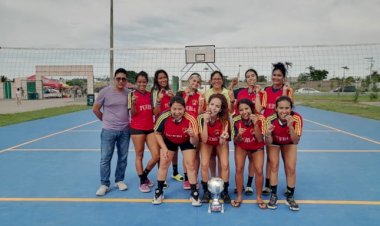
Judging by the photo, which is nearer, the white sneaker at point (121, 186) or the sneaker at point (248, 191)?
the sneaker at point (248, 191)

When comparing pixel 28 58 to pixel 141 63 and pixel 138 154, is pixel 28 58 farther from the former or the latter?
pixel 138 154

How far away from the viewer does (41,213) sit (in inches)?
140

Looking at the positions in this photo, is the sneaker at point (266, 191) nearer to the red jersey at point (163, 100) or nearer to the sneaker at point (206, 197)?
the sneaker at point (206, 197)

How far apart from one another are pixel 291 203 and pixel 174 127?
5.51 feet

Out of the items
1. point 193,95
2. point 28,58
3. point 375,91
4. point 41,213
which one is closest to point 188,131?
point 193,95

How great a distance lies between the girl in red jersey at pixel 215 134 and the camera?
12.0 feet

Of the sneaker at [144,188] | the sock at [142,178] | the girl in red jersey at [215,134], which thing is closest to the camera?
the girl in red jersey at [215,134]

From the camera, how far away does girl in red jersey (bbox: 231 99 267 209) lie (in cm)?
362

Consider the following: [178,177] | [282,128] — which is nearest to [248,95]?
[282,128]

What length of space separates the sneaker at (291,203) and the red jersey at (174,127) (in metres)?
1.38

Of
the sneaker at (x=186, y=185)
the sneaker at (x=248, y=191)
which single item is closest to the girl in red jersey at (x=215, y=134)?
the sneaker at (x=248, y=191)

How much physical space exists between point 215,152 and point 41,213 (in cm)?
221

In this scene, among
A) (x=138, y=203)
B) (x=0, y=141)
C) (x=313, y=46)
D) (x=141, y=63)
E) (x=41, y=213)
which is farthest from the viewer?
(x=141, y=63)

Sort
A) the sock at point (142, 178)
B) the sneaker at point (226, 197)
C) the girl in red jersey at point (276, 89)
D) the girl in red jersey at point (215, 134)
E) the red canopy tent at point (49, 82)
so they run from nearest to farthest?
1. the girl in red jersey at point (215, 134)
2. the sneaker at point (226, 197)
3. the girl in red jersey at point (276, 89)
4. the sock at point (142, 178)
5. the red canopy tent at point (49, 82)
